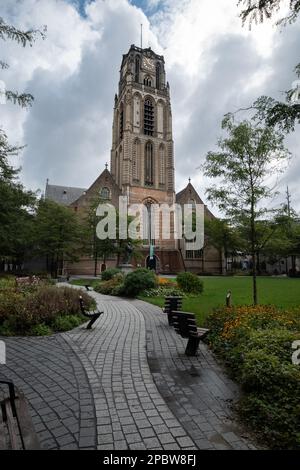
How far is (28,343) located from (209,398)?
4.49m

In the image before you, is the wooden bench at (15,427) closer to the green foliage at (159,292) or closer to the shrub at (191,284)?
the green foliage at (159,292)

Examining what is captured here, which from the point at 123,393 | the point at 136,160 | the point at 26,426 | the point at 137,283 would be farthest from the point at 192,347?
the point at 136,160

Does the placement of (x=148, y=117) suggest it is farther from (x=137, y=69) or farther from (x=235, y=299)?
(x=235, y=299)

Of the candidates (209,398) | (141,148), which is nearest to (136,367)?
(209,398)

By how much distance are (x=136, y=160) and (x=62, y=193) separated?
13.9 meters

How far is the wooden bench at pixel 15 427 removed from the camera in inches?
111

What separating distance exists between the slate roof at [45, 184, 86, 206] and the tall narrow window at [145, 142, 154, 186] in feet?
40.7

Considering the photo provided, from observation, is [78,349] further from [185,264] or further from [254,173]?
[185,264]

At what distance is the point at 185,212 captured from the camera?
4825cm

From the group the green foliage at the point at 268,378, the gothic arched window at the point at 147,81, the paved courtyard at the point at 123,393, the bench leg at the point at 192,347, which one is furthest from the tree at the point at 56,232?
the gothic arched window at the point at 147,81

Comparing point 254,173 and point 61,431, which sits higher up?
point 254,173

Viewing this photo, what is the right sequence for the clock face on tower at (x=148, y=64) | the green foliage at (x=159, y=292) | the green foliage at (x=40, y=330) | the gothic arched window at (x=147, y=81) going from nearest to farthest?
1. the green foliage at (x=40, y=330)
2. the green foliage at (x=159, y=292)
3. the gothic arched window at (x=147, y=81)
4. the clock face on tower at (x=148, y=64)

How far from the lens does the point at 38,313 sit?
8.03 m
